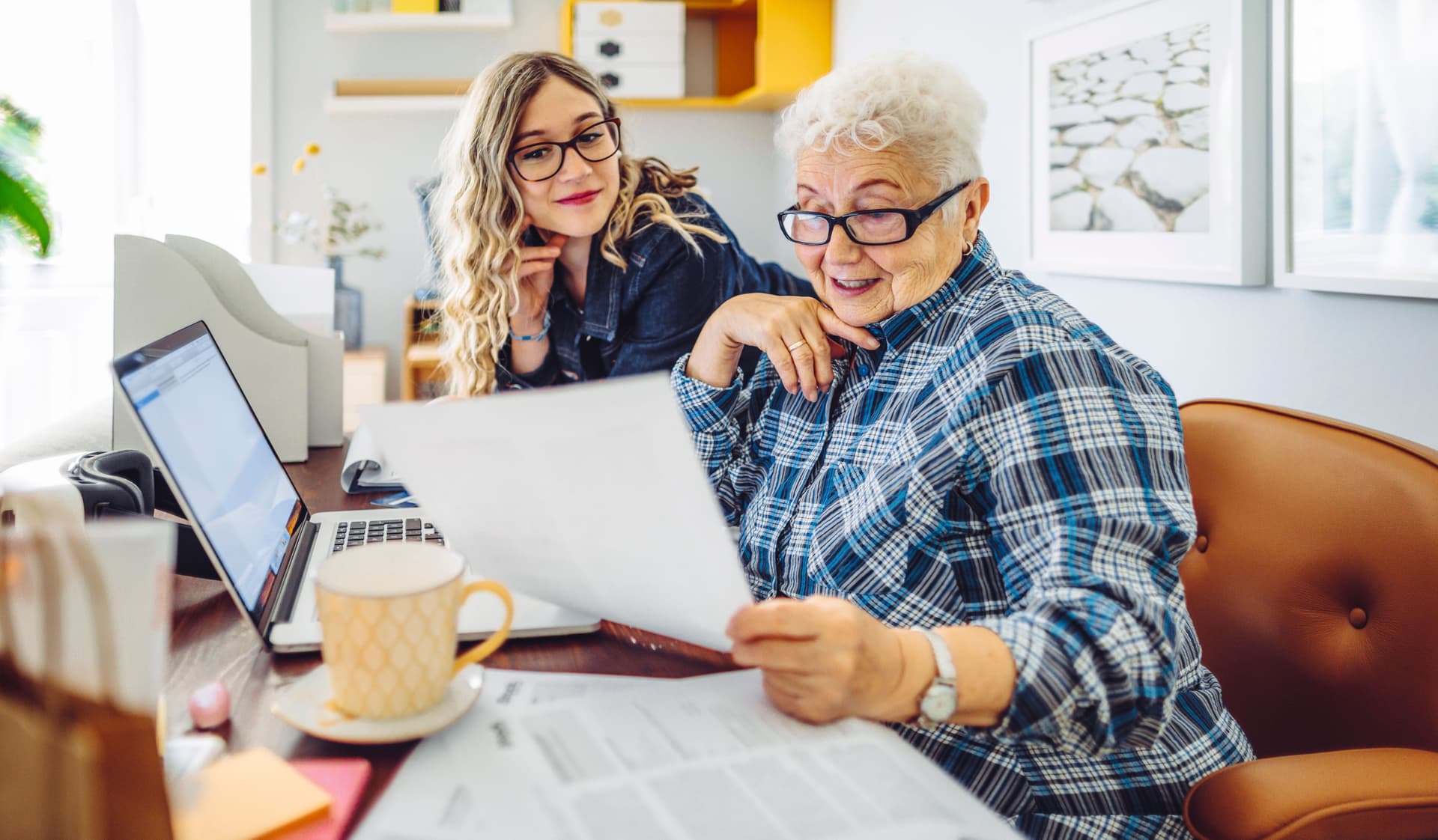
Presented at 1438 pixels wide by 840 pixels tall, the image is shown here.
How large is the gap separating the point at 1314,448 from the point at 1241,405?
12 cm

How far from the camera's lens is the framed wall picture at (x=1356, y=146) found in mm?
1338

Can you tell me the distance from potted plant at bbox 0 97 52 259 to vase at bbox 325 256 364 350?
10.8 ft

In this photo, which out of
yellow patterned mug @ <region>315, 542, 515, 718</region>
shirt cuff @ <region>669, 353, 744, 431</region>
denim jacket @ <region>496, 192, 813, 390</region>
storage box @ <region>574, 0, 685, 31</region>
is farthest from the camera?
storage box @ <region>574, 0, 685, 31</region>

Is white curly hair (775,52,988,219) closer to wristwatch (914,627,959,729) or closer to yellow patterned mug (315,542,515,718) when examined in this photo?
wristwatch (914,627,959,729)

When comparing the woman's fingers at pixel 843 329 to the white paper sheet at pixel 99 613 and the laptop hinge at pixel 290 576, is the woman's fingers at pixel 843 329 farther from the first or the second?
the white paper sheet at pixel 99 613

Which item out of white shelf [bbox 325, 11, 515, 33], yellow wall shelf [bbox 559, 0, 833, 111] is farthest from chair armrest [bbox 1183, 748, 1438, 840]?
white shelf [bbox 325, 11, 515, 33]

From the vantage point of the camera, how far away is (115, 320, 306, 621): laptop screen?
72 centimetres

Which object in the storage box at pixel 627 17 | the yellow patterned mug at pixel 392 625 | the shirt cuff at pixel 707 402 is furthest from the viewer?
the storage box at pixel 627 17

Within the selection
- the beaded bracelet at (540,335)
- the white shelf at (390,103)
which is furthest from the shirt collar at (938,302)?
the white shelf at (390,103)

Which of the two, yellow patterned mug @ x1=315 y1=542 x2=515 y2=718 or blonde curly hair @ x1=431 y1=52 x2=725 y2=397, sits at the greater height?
blonde curly hair @ x1=431 y1=52 x2=725 y2=397

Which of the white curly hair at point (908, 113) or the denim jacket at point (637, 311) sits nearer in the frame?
the white curly hair at point (908, 113)

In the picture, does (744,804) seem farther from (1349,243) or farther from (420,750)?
(1349,243)

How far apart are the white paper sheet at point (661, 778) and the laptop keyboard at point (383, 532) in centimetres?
42

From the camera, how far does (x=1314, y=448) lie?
100 cm
